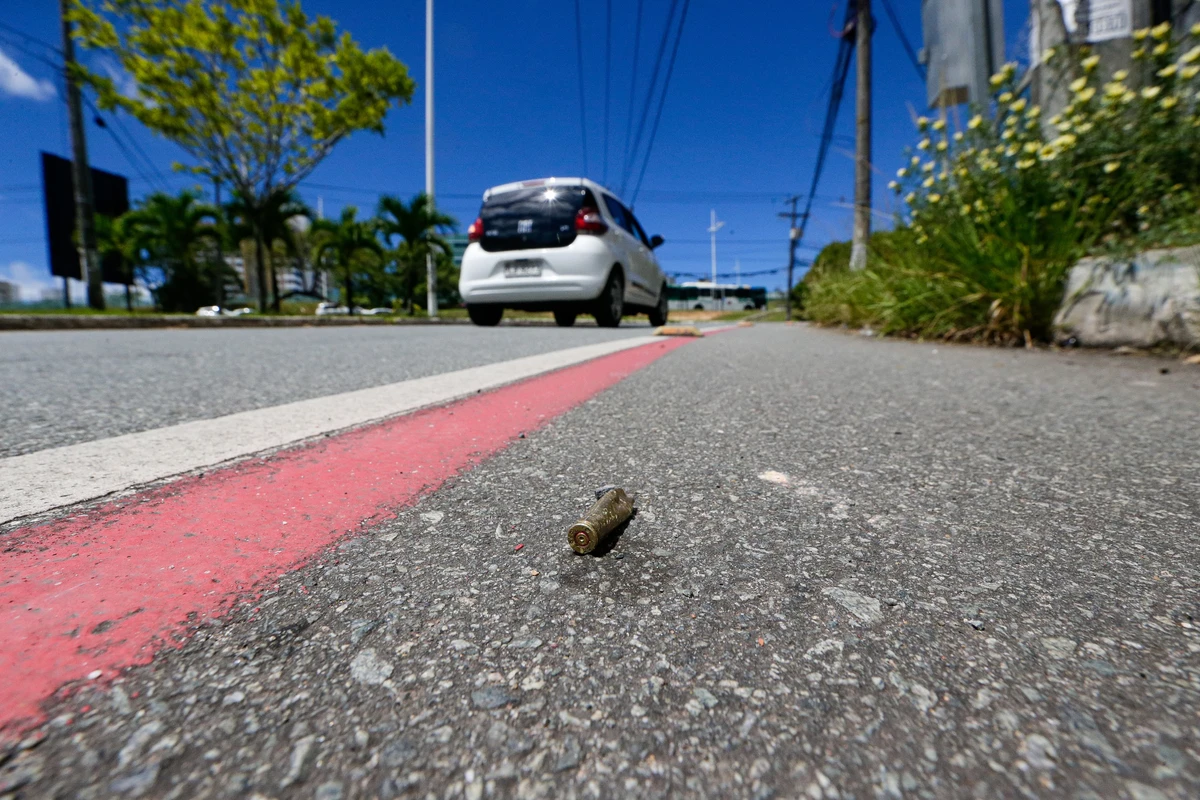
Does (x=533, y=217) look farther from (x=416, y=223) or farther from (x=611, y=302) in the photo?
(x=416, y=223)

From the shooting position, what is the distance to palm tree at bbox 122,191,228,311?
23.3 metres

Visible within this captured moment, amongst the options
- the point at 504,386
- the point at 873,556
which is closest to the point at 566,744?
the point at 873,556

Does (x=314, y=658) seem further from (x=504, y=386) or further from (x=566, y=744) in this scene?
(x=504, y=386)

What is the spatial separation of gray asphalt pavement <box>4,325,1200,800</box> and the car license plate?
6.60 metres

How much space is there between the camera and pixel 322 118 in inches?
638

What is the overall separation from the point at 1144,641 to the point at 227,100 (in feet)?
66.9

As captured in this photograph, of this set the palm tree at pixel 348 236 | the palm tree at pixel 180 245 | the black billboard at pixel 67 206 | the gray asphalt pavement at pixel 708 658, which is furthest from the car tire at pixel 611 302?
the black billboard at pixel 67 206

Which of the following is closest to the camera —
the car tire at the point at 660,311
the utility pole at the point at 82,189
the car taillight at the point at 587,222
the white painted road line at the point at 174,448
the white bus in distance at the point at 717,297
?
the white painted road line at the point at 174,448

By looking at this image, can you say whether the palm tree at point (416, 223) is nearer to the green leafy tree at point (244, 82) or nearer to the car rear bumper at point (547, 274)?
the green leafy tree at point (244, 82)

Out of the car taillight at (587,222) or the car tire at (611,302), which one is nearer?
the car taillight at (587,222)

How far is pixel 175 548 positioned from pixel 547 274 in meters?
6.89

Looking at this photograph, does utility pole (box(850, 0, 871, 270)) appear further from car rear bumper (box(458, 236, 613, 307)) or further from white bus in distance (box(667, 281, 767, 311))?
white bus in distance (box(667, 281, 767, 311))

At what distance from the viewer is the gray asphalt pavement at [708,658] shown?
448mm

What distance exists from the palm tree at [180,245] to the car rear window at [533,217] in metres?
20.0
